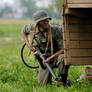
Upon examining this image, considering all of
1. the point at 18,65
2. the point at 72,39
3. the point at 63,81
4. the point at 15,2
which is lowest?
the point at 15,2

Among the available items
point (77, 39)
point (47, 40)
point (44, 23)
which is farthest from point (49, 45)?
point (77, 39)

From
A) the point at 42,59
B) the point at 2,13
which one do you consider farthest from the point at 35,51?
the point at 2,13

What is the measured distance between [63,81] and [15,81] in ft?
4.63

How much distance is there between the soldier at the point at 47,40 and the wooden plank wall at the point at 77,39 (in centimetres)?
57

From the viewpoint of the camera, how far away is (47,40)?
6730mm

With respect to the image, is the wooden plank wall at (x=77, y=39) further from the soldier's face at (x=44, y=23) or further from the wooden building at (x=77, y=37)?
the soldier's face at (x=44, y=23)

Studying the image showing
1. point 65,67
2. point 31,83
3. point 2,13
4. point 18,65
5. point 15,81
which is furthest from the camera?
point 2,13

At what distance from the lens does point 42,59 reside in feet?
22.3

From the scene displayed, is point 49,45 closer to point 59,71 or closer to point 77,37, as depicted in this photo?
point 59,71

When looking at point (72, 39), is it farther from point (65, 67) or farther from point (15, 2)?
point (15, 2)

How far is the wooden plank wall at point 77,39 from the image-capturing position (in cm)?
584

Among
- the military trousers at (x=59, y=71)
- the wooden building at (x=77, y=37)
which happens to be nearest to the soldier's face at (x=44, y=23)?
the military trousers at (x=59, y=71)

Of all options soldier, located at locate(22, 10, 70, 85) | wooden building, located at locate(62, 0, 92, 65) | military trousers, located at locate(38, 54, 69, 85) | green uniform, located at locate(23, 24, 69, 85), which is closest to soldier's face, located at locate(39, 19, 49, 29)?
soldier, located at locate(22, 10, 70, 85)

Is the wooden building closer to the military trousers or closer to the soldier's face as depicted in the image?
the military trousers
